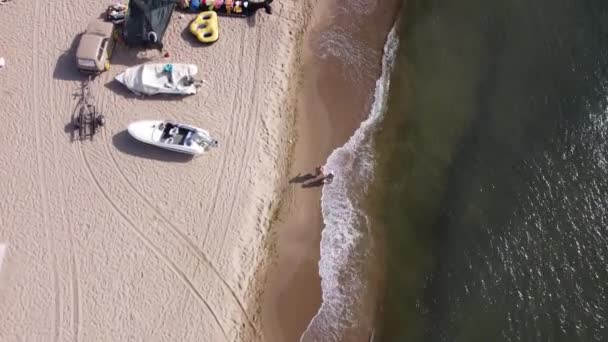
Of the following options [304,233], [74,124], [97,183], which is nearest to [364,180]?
[304,233]

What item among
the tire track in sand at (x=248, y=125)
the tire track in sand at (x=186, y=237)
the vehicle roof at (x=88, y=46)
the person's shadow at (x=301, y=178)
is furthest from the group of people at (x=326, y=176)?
the vehicle roof at (x=88, y=46)

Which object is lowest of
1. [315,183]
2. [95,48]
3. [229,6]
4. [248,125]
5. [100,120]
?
[315,183]

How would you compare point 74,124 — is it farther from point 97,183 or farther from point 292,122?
point 292,122

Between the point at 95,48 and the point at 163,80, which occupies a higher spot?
the point at 95,48

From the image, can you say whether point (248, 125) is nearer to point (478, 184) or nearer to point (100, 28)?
point (100, 28)

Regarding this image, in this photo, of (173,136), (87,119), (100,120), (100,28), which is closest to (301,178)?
(173,136)

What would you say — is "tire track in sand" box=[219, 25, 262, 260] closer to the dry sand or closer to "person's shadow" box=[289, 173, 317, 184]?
the dry sand

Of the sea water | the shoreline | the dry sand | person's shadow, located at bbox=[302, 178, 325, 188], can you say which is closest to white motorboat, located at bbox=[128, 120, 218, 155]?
the dry sand

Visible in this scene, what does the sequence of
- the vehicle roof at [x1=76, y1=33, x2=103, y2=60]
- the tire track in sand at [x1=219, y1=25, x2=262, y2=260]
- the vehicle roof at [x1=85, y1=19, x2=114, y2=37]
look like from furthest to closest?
the vehicle roof at [x1=85, y1=19, x2=114, y2=37] < the vehicle roof at [x1=76, y1=33, x2=103, y2=60] < the tire track in sand at [x1=219, y1=25, x2=262, y2=260]
